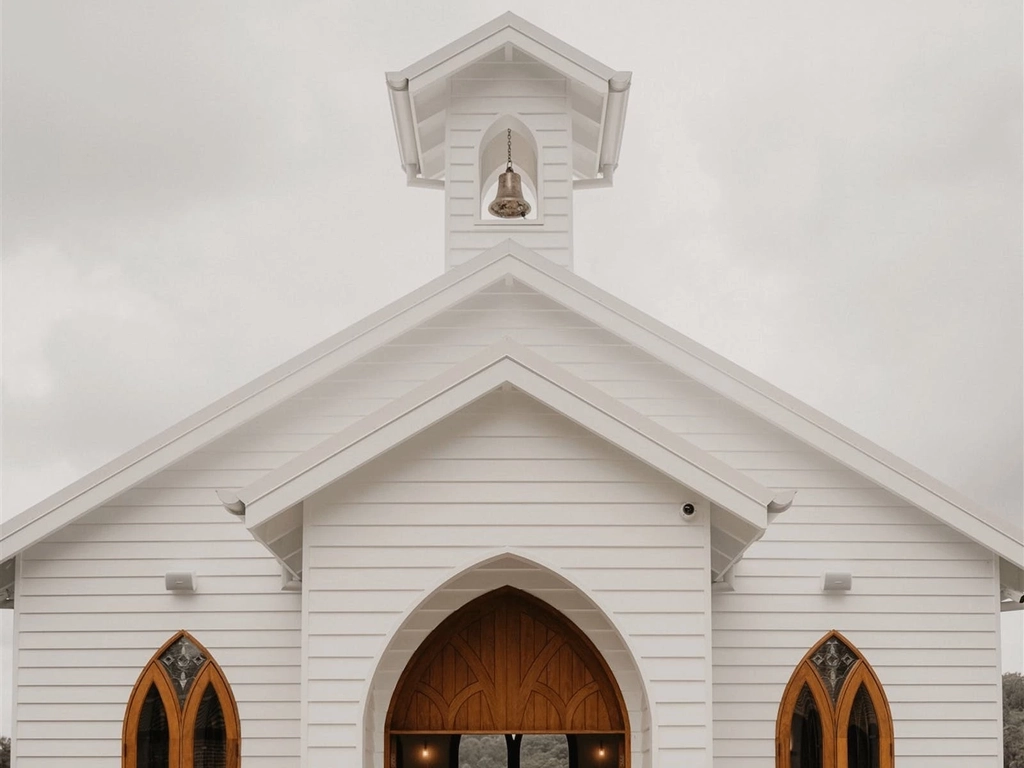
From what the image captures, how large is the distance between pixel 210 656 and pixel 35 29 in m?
19.9

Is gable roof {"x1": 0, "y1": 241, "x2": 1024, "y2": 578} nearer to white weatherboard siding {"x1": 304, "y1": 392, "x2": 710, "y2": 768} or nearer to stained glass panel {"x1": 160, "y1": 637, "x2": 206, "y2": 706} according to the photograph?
stained glass panel {"x1": 160, "y1": 637, "x2": 206, "y2": 706}

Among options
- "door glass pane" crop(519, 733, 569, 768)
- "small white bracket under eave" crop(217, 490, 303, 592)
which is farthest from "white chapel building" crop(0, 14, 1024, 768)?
"door glass pane" crop(519, 733, 569, 768)

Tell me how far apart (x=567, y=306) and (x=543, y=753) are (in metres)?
21.6

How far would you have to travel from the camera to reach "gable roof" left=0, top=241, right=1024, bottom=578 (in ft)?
42.5

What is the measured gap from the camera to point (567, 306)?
13727 millimetres

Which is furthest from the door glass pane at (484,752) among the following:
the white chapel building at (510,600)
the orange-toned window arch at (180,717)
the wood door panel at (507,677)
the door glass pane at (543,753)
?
the orange-toned window arch at (180,717)

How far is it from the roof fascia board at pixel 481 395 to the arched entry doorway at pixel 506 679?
291cm

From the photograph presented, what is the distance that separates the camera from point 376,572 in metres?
10.8

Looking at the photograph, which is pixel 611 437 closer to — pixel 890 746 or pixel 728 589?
pixel 728 589

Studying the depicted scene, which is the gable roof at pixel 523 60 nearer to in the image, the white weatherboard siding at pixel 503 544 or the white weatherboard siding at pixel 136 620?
the white weatherboard siding at pixel 136 620

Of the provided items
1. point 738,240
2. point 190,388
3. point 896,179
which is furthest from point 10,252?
point 896,179

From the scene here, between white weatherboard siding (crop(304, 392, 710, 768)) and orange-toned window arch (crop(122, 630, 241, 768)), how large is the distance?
2.77 meters

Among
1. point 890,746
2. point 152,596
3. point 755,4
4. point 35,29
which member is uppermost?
point 755,4

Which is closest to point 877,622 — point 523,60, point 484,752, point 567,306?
point 567,306
